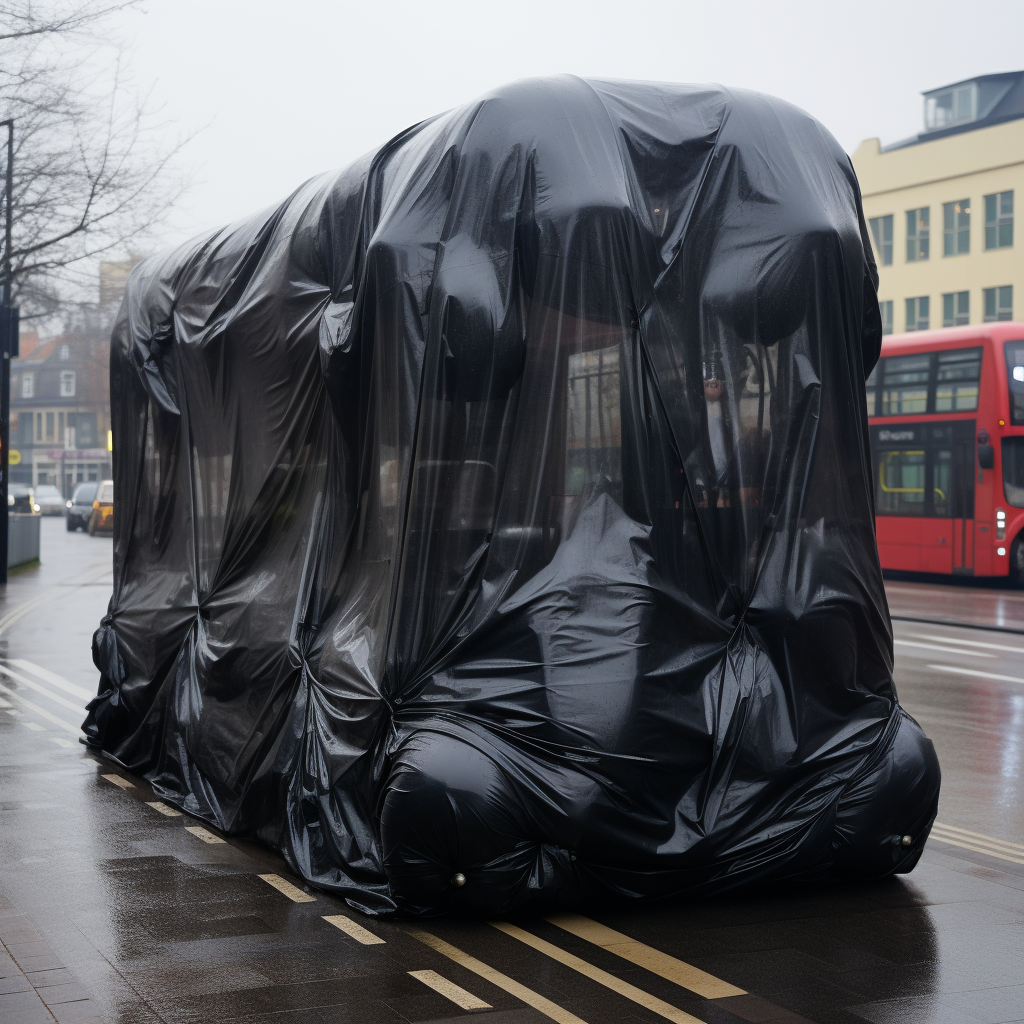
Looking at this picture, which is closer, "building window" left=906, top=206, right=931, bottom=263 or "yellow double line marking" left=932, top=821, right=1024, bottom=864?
"yellow double line marking" left=932, top=821, right=1024, bottom=864

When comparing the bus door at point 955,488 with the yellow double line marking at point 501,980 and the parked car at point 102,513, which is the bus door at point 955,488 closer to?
the yellow double line marking at point 501,980

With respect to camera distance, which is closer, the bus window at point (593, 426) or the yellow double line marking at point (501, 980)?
the yellow double line marking at point (501, 980)

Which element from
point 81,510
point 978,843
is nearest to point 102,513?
point 81,510

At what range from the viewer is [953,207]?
170 feet

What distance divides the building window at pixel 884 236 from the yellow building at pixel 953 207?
0.13ft

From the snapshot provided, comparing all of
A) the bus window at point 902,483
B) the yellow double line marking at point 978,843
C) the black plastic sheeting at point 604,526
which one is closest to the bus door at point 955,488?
the bus window at point 902,483

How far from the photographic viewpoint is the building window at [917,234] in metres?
53.2

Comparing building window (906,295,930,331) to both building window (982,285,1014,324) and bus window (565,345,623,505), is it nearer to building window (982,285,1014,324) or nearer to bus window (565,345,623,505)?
building window (982,285,1014,324)

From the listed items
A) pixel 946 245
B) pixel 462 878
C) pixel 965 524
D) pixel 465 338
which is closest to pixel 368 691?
pixel 462 878

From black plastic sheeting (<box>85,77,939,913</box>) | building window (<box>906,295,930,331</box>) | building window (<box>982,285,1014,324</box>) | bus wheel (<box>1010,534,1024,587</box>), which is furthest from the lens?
building window (<box>906,295,930,331</box>)

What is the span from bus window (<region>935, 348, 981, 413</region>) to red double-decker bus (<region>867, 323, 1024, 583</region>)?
0.02m

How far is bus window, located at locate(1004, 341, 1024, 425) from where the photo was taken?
75.2 feet

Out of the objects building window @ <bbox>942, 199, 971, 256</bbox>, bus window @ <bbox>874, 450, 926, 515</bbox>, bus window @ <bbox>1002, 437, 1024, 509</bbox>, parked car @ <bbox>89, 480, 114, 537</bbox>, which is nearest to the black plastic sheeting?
bus window @ <bbox>1002, 437, 1024, 509</bbox>

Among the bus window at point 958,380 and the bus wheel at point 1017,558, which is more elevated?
the bus window at point 958,380
